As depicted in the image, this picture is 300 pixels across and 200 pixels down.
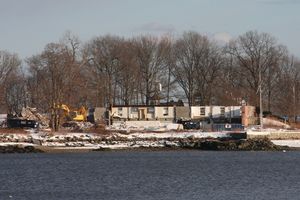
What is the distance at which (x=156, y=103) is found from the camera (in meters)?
122

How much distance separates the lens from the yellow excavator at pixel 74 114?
9843cm

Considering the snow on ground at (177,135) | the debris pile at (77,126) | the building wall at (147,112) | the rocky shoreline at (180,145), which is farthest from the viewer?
the building wall at (147,112)

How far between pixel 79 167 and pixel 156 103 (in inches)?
2453

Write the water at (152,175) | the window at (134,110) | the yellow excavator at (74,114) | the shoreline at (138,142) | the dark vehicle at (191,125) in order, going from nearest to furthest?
1. the water at (152,175)
2. the shoreline at (138,142)
3. the dark vehicle at (191,125)
4. the yellow excavator at (74,114)
5. the window at (134,110)

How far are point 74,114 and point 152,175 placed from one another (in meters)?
52.1

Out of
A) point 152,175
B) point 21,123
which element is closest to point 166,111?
point 21,123

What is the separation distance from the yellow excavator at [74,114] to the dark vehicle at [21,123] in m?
3.96

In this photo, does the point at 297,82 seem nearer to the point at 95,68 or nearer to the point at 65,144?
the point at 95,68

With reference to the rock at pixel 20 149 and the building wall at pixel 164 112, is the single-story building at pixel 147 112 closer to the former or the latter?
the building wall at pixel 164 112

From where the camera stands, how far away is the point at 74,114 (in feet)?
343

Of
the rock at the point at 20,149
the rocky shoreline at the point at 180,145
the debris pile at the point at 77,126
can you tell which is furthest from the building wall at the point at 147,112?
the rock at the point at 20,149

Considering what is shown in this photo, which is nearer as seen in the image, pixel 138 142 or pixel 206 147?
pixel 206 147

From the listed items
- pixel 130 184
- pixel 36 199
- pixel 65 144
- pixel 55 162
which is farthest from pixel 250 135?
pixel 36 199

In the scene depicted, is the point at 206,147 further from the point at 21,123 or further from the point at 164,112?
the point at 164,112
